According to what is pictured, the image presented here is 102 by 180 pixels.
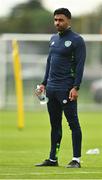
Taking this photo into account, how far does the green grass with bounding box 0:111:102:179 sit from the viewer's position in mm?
14344

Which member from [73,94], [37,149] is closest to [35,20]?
[37,149]

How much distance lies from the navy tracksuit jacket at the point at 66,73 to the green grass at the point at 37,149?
743 mm

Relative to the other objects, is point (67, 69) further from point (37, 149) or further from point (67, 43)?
point (37, 149)

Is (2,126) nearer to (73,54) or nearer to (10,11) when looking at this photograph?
(73,54)

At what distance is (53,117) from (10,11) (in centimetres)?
5807

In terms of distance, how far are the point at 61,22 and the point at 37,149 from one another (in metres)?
4.76

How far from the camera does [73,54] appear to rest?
15383 millimetres

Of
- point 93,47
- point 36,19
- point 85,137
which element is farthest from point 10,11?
point 85,137

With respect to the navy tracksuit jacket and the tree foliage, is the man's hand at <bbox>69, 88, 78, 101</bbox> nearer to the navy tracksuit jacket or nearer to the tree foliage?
the navy tracksuit jacket

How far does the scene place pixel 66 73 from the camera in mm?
15398

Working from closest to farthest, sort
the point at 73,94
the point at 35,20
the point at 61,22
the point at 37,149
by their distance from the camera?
the point at 73,94, the point at 61,22, the point at 37,149, the point at 35,20

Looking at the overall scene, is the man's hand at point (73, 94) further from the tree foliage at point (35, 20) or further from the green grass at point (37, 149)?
the tree foliage at point (35, 20)

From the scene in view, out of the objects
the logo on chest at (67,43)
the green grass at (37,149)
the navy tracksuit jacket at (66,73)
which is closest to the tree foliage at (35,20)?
the green grass at (37,149)

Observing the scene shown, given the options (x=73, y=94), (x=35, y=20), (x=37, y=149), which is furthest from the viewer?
(x=35, y=20)
